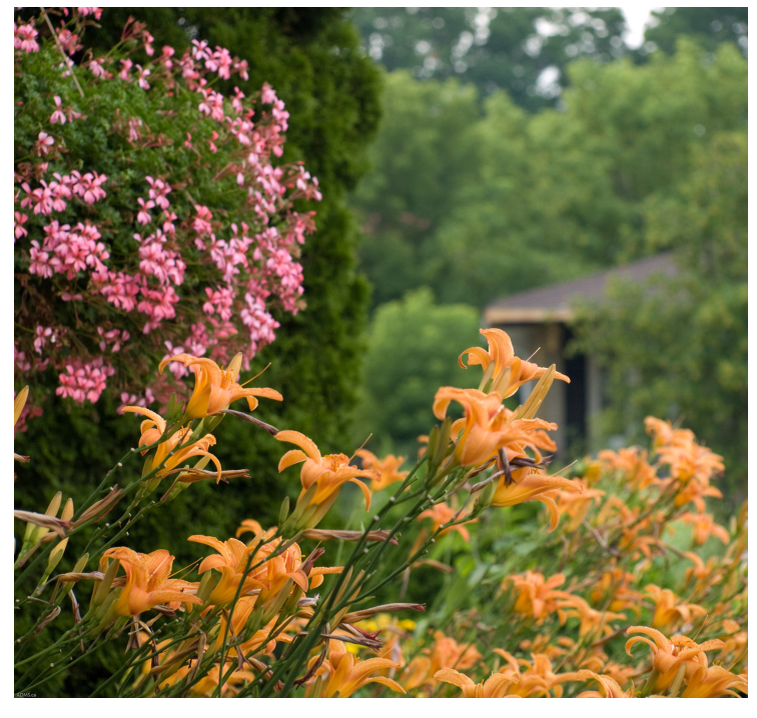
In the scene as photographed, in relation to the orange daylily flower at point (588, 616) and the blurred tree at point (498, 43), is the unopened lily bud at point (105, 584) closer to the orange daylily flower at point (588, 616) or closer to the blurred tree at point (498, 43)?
the orange daylily flower at point (588, 616)

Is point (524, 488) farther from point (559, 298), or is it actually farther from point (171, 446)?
point (559, 298)

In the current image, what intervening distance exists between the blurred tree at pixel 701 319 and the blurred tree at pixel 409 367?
4.56m

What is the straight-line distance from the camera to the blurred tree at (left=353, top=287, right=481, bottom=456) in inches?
503

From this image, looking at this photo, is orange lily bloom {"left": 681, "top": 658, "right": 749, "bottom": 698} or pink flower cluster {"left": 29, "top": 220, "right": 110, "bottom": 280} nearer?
orange lily bloom {"left": 681, "top": 658, "right": 749, "bottom": 698}

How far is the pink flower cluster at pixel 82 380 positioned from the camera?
1.63m

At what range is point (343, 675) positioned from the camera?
1.05 metres

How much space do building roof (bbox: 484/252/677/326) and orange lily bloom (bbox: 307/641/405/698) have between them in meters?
9.75

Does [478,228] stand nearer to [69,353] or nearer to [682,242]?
[682,242]

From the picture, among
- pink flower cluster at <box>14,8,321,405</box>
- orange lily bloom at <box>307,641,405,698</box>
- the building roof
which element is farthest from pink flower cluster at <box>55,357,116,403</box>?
the building roof

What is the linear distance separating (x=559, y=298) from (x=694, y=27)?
49.6ft

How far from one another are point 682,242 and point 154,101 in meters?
7.50

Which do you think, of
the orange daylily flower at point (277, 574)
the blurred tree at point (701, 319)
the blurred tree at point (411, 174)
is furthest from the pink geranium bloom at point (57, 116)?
the blurred tree at point (411, 174)

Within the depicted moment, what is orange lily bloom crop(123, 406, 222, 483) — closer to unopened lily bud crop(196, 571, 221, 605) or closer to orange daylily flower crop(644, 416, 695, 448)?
unopened lily bud crop(196, 571, 221, 605)
